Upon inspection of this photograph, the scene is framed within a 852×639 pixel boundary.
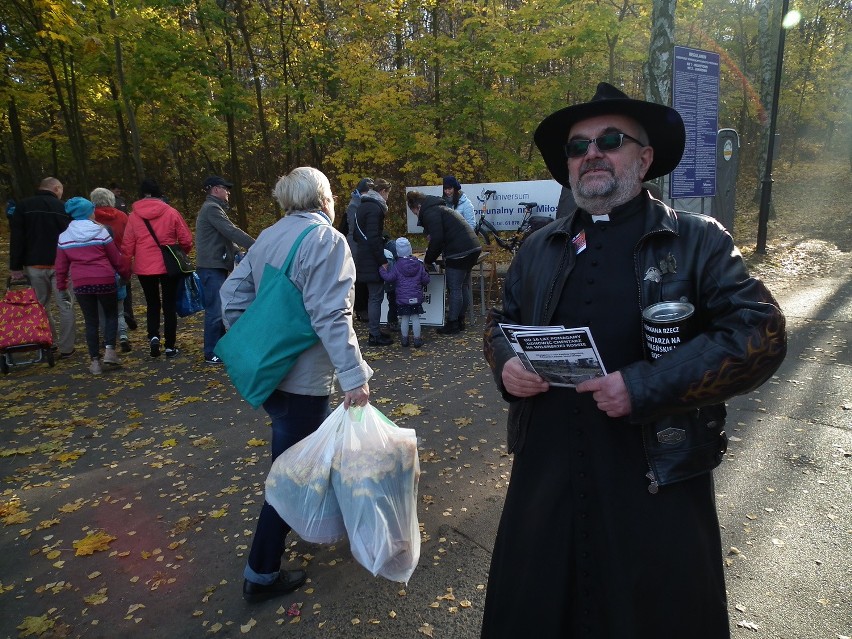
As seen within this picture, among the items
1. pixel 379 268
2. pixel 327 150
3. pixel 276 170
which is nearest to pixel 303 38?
pixel 327 150

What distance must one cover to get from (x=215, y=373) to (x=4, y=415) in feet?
7.16

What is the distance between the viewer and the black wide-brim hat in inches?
72.4

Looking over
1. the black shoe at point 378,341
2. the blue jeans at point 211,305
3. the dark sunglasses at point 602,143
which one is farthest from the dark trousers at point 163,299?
the dark sunglasses at point 602,143

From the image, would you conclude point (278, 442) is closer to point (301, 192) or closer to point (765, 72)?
point (301, 192)

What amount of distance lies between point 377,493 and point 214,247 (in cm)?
558

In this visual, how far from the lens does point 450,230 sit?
807 centimetres

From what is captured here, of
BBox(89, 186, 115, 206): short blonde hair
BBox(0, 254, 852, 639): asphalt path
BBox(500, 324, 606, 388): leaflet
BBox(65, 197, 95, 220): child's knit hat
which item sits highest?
BBox(89, 186, 115, 206): short blonde hair

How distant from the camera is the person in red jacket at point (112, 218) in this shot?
7820mm

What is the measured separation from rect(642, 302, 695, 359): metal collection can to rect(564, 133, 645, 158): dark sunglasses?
0.56 meters

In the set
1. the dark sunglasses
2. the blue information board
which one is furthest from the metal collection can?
the blue information board

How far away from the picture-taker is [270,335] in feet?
9.02

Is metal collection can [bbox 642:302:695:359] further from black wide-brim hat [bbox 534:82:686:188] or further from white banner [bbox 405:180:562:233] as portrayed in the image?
white banner [bbox 405:180:562:233]

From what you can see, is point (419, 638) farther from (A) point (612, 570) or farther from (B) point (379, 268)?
(B) point (379, 268)

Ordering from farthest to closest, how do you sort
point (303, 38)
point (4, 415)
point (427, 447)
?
point (303, 38) < point (4, 415) < point (427, 447)
